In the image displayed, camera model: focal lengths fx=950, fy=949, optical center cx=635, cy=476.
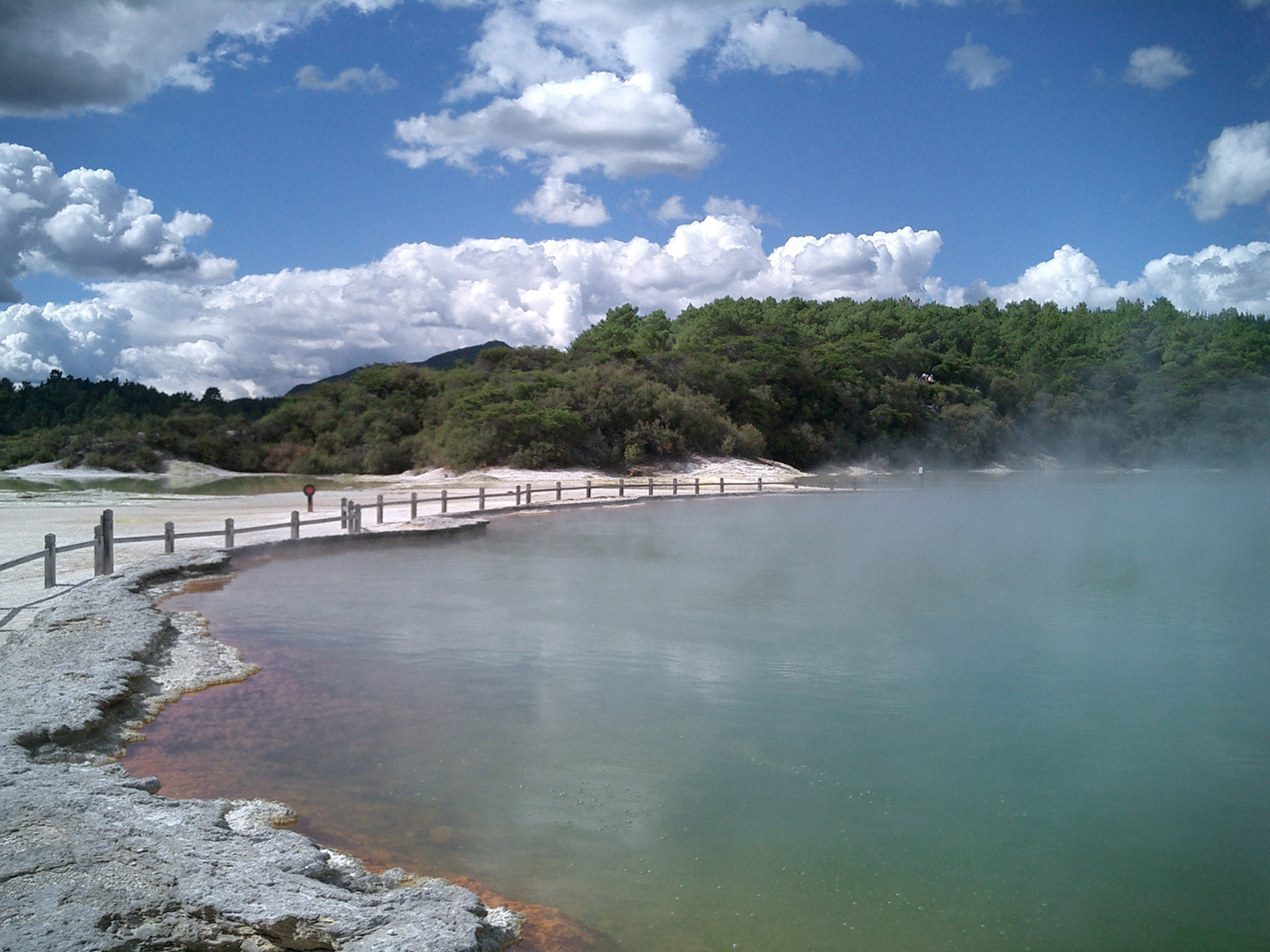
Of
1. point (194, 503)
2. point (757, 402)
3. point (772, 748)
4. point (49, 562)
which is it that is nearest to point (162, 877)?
point (772, 748)

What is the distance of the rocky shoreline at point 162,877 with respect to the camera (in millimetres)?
3623

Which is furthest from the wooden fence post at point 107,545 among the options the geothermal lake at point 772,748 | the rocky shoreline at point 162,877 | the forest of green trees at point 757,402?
the forest of green trees at point 757,402

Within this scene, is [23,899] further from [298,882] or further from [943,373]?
[943,373]

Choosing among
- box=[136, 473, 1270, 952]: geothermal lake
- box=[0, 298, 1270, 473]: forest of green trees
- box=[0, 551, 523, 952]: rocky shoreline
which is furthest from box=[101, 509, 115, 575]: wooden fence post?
box=[0, 298, 1270, 473]: forest of green trees

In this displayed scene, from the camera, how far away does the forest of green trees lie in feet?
167

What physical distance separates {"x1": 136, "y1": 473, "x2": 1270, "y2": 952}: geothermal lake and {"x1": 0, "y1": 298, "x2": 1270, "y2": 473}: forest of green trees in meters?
35.8

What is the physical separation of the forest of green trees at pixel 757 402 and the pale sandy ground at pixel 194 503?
2.30 metres

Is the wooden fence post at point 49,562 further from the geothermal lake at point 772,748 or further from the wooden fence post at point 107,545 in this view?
the geothermal lake at point 772,748

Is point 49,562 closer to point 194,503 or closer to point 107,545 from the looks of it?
point 107,545

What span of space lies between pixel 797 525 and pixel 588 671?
16.1 meters

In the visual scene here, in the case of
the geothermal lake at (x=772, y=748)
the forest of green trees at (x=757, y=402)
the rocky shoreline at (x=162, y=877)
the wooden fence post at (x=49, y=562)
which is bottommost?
the geothermal lake at (x=772, y=748)

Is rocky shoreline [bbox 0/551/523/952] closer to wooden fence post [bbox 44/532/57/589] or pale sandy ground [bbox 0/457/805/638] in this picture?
pale sandy ground [bbox 0/457/805/638]

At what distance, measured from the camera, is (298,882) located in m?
4.09

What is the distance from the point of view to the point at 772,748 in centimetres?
680
